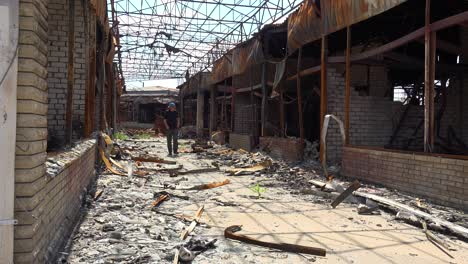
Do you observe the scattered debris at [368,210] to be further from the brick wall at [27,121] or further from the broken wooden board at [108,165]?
the broken wooden board at [108,165]

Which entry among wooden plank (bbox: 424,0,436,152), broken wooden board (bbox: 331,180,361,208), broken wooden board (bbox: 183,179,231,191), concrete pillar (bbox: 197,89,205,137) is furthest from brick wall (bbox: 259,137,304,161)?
concrete pillar (bbox: 197,89,205,137)

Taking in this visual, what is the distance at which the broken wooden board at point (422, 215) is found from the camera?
16.1ft

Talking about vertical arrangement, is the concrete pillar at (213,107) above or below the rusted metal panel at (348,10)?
below

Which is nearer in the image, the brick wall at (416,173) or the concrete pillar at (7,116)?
the concrete pillar at (7,116)

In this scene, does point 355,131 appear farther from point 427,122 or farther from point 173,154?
point 173,154

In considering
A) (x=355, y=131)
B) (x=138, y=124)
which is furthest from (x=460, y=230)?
(x=138, y=124)

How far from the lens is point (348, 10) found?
880 centimetres

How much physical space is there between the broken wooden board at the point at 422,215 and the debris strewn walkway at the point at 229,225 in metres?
0.12

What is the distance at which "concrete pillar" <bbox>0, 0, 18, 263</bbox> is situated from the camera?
2.68 m

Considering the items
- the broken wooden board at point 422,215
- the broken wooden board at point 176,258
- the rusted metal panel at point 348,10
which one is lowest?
the broken wooden board at point 176,258

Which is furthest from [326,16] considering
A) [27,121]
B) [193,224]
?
[27,121]

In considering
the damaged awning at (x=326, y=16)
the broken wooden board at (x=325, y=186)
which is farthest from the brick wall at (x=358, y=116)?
the broken wooden board at (x=325, y=186)

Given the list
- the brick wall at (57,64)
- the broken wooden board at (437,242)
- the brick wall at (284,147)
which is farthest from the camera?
the brick wall at (284,147)

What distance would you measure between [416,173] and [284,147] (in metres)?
5.89
